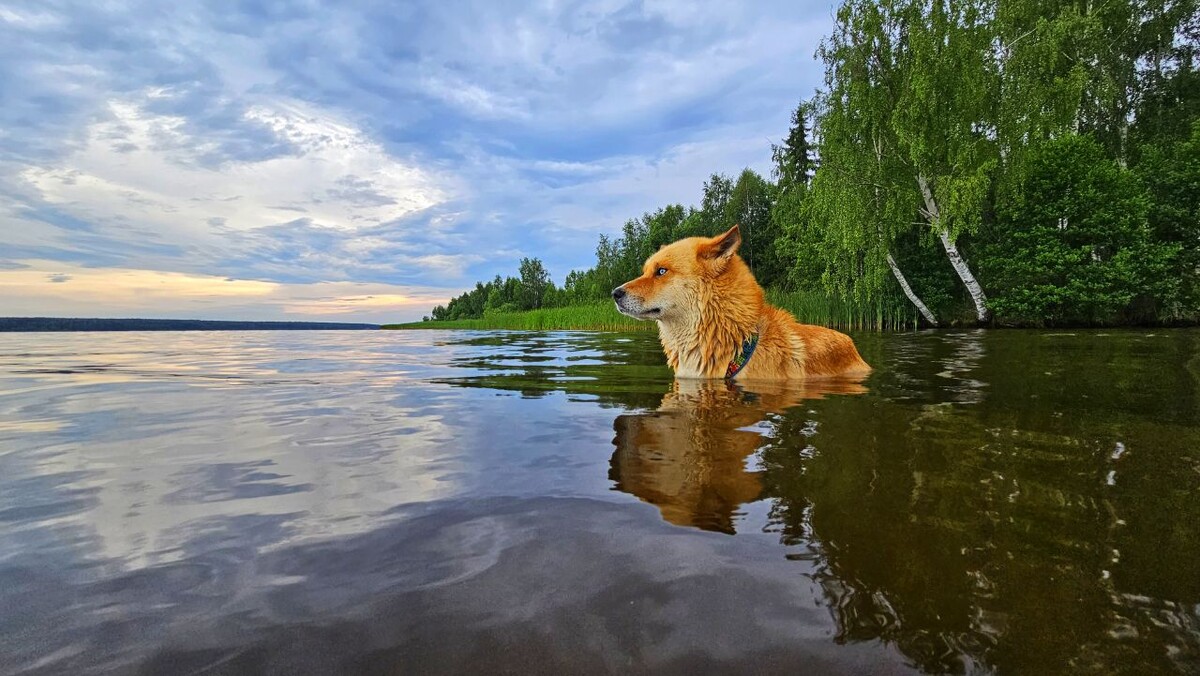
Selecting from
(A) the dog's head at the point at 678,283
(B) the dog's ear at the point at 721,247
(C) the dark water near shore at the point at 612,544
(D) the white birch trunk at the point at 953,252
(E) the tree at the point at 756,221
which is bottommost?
(C) the dark water near shore at the point at 612,544

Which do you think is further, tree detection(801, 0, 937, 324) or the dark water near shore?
tree detection(801, 0, 937, 324)

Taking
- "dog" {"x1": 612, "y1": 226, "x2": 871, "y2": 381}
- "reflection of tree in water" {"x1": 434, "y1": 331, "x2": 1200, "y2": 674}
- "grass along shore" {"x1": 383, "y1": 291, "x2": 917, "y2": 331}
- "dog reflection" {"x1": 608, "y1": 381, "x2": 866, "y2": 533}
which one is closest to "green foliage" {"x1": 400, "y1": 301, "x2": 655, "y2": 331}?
"grass along shore" {"x1": 383, "y1": 291, "x2": 917, "y2": 331}

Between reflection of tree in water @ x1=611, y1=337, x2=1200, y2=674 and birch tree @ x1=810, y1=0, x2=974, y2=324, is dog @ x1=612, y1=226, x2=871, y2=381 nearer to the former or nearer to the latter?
reflection of tree in water @ x1=611, y1=337, x2=1200, y2=674

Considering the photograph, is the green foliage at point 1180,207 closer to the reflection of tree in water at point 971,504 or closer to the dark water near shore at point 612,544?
the reflection of tree in water at point 971,504

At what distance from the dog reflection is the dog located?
0.68 meters

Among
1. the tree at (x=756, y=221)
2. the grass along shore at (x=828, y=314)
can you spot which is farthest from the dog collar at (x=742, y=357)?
the tree at (x=756, y=221)

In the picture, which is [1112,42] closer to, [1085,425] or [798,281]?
[798,281]

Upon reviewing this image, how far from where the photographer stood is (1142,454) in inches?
115

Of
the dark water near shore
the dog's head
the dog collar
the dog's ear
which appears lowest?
the dark water near shore

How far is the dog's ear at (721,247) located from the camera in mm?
6047

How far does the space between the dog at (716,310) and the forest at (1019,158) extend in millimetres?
20539

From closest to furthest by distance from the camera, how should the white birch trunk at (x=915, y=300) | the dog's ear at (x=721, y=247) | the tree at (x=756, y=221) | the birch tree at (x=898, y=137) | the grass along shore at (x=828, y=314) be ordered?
the dog's ear at (x=721, y=247)
the birch tree at (x=898, y=137)
the grass along shore at (x=828, y=314)
the white birch trunk at (x=915, y=300)
the tree at (x=756, y=221)

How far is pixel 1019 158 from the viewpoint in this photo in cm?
2267

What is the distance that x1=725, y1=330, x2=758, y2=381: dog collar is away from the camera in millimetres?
6191
